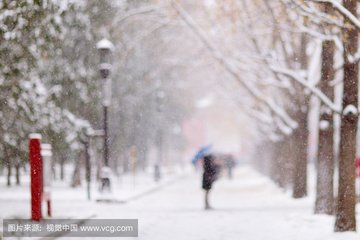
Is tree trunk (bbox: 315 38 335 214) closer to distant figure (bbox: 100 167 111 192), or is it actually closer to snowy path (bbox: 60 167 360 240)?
snowy path (bbox: 60 167 360 240)

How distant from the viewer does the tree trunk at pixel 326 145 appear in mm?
17547

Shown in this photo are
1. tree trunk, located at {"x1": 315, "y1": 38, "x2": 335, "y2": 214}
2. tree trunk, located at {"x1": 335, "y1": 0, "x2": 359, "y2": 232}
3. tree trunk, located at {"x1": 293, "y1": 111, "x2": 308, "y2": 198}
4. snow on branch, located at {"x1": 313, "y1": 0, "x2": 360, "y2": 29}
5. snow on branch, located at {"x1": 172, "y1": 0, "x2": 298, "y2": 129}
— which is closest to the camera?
snow on branch, located at {"x1": 313, "y1": 0, "x2": 360, "y2": 29}

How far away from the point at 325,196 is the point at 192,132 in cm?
12112

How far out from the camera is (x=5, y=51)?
54.3 ft

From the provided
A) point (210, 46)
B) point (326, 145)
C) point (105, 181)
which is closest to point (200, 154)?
point (210, 46)

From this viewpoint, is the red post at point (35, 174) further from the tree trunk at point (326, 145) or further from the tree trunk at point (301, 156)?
the tree trunk at point (301, 156)

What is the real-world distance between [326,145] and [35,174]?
7584 millimetres

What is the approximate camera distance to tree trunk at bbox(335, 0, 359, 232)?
45.0 feet

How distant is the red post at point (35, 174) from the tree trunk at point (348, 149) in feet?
20.4

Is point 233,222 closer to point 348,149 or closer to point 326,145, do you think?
point 326,145

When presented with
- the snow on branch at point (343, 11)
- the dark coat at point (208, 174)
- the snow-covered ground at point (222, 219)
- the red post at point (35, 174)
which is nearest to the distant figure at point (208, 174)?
the dark coat at point (208, 174)

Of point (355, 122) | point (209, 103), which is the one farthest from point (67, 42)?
point (209, 103)

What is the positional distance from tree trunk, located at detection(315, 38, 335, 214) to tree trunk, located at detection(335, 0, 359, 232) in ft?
11.7

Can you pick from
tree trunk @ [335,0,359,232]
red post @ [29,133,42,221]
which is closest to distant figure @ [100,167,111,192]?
red post @ [29,133,42,221]
